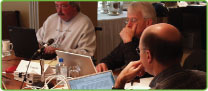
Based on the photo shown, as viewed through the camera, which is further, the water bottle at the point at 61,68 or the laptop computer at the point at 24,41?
the laptop computer at the point at 24,41

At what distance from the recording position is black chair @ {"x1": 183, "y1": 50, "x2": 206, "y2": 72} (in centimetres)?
246

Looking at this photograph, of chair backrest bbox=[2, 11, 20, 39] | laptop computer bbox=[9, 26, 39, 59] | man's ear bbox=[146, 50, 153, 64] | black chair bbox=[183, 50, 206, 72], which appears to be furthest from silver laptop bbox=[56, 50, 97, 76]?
chair backrest bbox=[2, 11, 20, 39]

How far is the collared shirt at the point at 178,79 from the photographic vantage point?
1323 millimetres

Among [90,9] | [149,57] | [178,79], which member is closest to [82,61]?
[149,57]

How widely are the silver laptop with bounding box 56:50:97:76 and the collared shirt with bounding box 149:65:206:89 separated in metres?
0.68

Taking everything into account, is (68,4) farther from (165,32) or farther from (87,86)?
(165,32)

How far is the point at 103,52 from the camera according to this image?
4.65 metres

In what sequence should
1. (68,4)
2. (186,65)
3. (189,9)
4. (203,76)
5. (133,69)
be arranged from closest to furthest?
(203,76)
(133,69)
(186,65)
(68,4)
(189,9)

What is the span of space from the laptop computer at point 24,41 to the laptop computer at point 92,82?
928mm

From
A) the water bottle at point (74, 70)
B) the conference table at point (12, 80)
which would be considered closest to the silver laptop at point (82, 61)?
the water bottle at point (74, 70)

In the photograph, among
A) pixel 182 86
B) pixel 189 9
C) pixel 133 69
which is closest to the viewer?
pixel 182 86

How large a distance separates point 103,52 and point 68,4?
66.2 inches

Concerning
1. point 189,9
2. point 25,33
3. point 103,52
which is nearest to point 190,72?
point 25,33

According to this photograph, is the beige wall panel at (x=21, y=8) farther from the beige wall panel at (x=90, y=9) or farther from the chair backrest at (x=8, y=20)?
the beige wall panel at (x=90, y=9)
